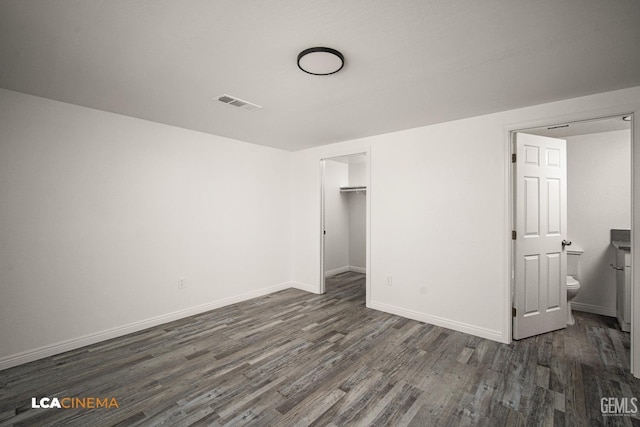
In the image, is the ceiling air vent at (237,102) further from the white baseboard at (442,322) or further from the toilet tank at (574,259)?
Result: the toilet tank at (574,259)

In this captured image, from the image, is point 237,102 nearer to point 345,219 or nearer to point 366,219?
point 366,219

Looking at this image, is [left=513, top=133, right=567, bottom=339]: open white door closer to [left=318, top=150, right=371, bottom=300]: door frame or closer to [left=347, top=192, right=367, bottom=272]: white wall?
[left=318, top=150, right=371, bottom=300]: door frame

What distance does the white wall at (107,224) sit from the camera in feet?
8.26

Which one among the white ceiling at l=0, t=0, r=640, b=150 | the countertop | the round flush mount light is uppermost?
the white ceiling at l=0, t=0, r=640, b=150

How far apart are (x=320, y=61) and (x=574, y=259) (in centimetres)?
447

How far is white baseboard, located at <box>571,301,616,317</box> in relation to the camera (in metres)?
3.65

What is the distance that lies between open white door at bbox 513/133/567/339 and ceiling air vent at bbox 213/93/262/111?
9.34 feet

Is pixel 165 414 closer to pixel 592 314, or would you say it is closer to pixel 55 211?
pixel 55 211

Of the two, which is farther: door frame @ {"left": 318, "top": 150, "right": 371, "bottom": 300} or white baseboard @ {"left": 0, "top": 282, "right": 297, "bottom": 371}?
door frame @ {"left": 318, "top": 150, "right": 371, "bottom": 300}

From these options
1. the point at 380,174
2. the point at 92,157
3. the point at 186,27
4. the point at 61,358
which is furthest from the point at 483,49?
the point at 61,358

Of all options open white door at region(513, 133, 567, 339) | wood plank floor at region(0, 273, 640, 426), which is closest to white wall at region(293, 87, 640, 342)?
open white door at region(513, 133, 567, 339)

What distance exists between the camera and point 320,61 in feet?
6.27

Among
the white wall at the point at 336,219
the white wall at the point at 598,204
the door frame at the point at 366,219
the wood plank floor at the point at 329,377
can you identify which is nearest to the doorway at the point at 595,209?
the white wall at the point at 598,204

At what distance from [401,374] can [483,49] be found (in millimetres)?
2546
